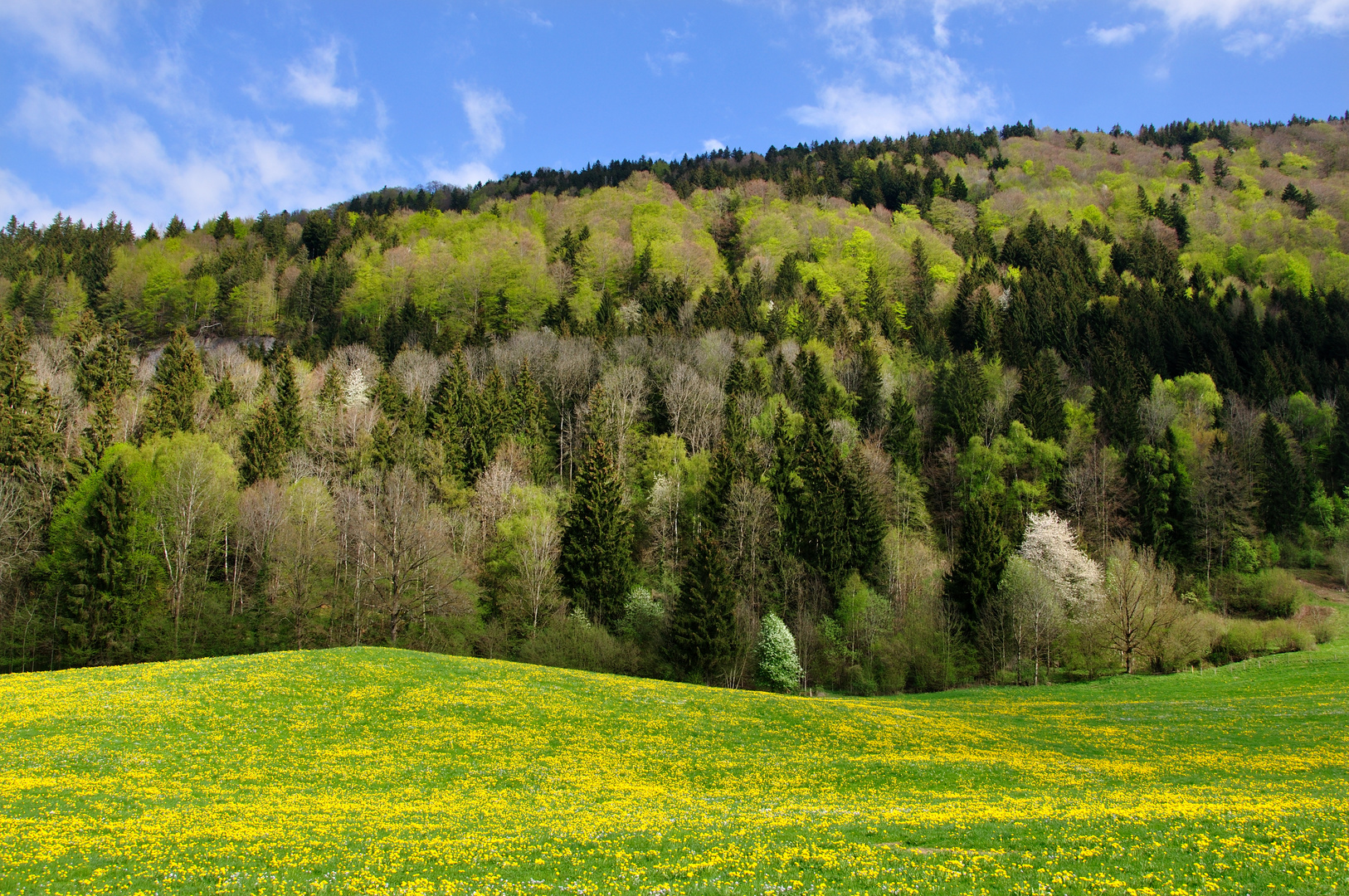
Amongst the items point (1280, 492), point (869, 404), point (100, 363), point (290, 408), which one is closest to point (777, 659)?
point (869, 404)

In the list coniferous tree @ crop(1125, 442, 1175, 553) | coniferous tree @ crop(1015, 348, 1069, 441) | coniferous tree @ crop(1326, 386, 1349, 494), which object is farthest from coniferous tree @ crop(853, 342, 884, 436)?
coniferous tree @ crop(1326, 386, 1349, 494)

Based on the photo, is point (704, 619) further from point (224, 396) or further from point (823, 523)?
point (224, 396)

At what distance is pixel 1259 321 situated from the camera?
371 ft

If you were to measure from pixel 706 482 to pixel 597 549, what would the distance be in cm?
1532

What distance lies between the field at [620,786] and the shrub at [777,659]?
18742mm

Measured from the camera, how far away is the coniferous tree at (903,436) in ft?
285

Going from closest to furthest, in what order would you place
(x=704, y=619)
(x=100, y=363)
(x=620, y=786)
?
(x=620, y=786), (x=704, y=619), (x=100, y=363)

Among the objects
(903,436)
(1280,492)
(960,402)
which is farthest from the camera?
(960,402)

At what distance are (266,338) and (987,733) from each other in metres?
124

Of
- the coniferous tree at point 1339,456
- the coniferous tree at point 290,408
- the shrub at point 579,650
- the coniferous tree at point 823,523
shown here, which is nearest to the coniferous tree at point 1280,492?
the coniferous tree at point 1339,456

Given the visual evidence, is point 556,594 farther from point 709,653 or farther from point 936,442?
point 936,442

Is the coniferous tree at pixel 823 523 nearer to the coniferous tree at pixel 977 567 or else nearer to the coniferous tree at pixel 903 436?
the coniferous tree at pixel 977 567

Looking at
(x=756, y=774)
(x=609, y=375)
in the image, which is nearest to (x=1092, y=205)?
(x=609, y=375)

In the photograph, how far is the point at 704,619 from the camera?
5572cm
